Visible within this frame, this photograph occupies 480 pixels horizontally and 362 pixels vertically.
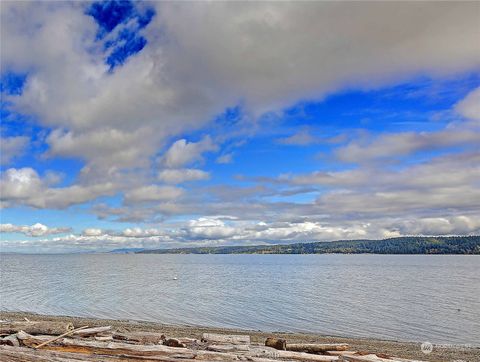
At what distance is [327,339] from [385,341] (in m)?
4.38

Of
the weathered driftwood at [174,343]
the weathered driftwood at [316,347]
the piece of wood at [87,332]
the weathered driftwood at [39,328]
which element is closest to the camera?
the weathered driftwood at [174,343]

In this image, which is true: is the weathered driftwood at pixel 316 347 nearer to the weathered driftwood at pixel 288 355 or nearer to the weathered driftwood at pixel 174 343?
the weathered driftwood at pixel 288 355

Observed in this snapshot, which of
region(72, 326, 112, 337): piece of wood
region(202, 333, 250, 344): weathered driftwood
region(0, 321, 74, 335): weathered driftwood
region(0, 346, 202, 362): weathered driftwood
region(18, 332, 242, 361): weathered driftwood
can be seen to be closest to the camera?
region(0, 346, 202, 362): weathered driftwood

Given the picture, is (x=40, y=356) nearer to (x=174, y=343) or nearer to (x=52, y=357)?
(x=52, y=357)

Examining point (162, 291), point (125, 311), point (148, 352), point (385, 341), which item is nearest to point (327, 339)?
point (385, 341)

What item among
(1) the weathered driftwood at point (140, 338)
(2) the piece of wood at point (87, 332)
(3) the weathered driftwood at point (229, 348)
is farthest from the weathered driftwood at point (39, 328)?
(3) the weathered driftwood at point (229, 348)

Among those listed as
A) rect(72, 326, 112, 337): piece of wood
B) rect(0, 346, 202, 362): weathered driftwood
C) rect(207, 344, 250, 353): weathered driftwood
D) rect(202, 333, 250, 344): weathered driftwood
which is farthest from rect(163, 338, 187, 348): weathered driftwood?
rect(72, 326, 112, 337): piece of wood

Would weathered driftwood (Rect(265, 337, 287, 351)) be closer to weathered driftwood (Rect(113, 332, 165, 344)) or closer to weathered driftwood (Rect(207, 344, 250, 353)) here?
weathered driftwood (Rect(207, 344, 250, 353))

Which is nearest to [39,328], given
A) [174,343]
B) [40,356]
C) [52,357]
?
[40,356]

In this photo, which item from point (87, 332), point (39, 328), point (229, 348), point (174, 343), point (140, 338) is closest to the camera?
point (229, 348)

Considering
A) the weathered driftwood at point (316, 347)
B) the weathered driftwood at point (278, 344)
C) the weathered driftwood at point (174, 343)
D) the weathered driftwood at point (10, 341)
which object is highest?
the weathered driftwood at point (10, 341)

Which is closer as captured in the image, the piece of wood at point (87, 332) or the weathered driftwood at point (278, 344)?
the weathered driftwood at point (278, 344)

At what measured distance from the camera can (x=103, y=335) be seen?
47.3 ft

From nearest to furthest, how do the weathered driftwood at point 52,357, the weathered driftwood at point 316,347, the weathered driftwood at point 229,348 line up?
the weathered driftwood at point 52,357 < the weathered driftwood at point 229,348 < the weathered driftwood at point 316,347
